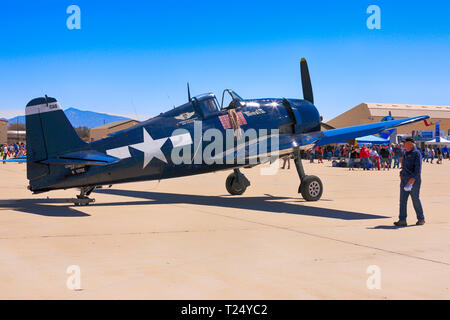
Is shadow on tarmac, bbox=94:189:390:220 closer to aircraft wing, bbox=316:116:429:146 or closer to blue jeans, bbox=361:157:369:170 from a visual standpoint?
aircraft wing, bbox=316:116:429:146

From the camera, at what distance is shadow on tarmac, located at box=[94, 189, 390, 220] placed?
433 inches

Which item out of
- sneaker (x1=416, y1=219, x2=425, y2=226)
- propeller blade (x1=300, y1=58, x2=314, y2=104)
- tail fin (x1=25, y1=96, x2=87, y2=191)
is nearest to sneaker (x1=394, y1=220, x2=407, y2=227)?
sneaker (x1=416, y1=219, x2=425, y2=226)

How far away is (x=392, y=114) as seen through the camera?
92.1 metres

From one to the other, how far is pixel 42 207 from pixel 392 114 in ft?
291

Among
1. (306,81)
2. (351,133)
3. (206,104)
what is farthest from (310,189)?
(306,81)

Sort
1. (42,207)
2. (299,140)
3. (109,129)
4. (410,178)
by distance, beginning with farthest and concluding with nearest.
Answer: (109,129) → (299,140) → (42,207) → (410,178)

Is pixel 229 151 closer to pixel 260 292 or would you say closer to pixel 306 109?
pixel 306 109

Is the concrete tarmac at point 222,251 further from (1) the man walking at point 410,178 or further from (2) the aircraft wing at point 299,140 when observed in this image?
(2) the aircraft wing at point 299,140

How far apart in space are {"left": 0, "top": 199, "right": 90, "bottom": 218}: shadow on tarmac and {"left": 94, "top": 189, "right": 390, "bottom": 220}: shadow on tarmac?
4.11 feet

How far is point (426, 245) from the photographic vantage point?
295 inches

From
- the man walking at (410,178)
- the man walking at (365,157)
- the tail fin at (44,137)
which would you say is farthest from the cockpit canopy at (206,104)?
the man walking at (365,157)

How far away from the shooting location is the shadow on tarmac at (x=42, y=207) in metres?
10.6

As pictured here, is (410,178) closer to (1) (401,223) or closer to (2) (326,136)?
(1) (401,223)

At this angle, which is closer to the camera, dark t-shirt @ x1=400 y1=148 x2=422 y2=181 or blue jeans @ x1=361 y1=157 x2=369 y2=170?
dark t-shirt @ x1=400 y1=148 x2=422 y2=181
